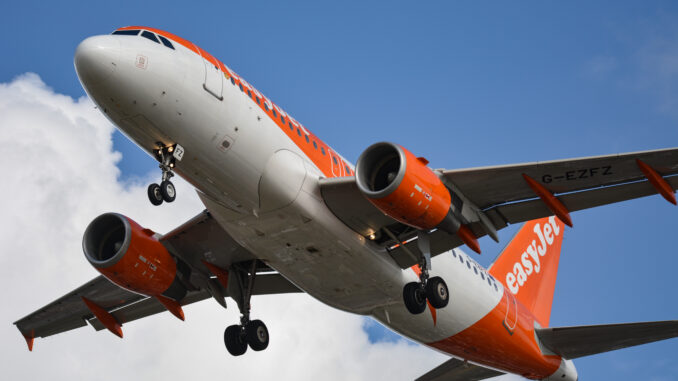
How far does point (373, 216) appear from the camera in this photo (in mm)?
19859

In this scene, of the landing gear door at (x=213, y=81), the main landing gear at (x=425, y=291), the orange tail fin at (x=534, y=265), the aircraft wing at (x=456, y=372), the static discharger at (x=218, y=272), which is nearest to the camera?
the landing gear door at (x=213, y=81)

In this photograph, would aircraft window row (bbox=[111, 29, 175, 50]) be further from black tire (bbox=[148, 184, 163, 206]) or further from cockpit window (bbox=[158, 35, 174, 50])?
black tire (bbox=[148, 184, 163, 206])

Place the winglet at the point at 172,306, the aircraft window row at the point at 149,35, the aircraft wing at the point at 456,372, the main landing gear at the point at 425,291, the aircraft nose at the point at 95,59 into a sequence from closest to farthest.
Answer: the aircraft nose at the point at 95,59
the aircraft window row at the point at 149,35
the main landing gear at the point at 425,291
the winglet at the point at 172,306
the aircraft wing at the point at 456,372

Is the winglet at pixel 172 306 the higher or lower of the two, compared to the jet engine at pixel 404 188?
lower

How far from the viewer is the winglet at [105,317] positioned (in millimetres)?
25750

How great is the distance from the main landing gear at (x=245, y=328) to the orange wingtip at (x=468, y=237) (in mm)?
6195

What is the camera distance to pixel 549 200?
63.8 ft

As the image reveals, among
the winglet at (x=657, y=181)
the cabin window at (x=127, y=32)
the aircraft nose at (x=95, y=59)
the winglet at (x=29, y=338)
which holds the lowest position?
the winglet at (x=29, y=338)

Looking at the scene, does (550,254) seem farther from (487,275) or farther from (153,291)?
(153,291)

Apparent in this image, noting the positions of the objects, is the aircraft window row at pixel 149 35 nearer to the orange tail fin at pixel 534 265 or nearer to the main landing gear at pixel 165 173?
the main landing gear at pixel 165 173

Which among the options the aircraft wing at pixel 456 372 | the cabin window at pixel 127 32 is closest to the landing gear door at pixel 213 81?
the cabin window at pixel 127 32

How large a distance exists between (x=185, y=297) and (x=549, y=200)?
11.9 m

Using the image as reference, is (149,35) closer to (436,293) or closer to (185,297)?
(436,293)

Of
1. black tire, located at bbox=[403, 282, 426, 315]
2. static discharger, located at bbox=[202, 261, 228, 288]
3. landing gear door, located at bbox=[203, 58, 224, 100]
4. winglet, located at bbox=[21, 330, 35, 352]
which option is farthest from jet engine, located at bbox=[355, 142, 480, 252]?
winglet, located at bbox=[21, 330, 35, 352]
